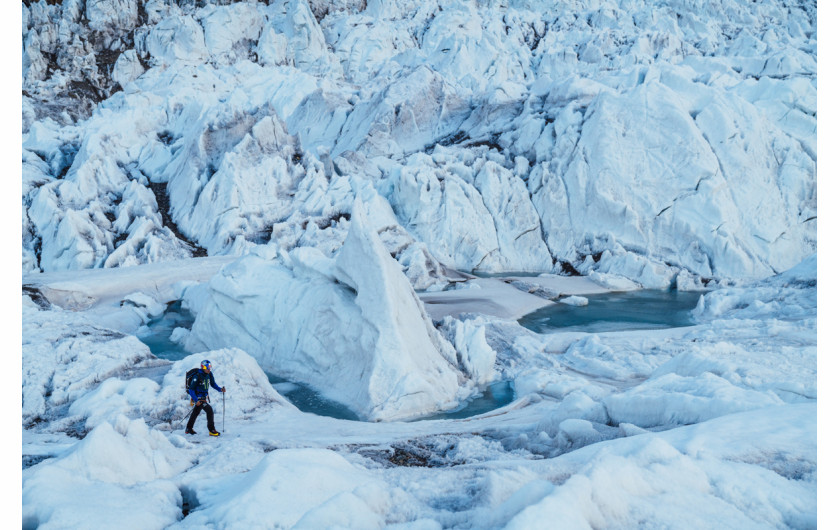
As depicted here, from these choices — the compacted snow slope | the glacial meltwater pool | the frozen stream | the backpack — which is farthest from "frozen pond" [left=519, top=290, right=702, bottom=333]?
the backpack

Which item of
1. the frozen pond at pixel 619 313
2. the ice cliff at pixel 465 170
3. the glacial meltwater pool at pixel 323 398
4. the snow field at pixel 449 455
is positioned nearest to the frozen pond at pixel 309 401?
the glacial meltwater pool at pixel 323 398

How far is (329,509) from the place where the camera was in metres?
2.78

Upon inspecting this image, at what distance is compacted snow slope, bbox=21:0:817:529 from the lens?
3402 mm

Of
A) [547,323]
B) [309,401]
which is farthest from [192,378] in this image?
[547,323]

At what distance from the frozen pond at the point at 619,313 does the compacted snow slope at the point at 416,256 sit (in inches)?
31.1

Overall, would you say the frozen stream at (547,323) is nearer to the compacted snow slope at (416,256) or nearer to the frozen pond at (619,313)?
the frozen pond at (619,313)

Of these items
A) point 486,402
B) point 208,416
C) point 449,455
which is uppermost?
point 449,455

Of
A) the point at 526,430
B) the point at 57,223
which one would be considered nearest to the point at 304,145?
the point at 57,223

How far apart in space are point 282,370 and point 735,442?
921 centimetres

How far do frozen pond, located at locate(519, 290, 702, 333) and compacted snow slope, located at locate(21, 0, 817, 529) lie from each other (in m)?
0.79

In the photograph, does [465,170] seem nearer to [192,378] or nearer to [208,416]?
Answer: [192,378]

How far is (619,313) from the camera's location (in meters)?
18.2

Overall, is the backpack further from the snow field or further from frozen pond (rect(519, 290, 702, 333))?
frozen pond (rect(519, 290, 702, 333))

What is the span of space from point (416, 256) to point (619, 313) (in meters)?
8.11
